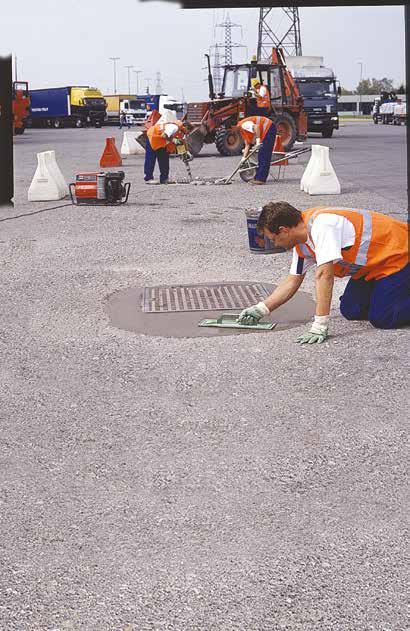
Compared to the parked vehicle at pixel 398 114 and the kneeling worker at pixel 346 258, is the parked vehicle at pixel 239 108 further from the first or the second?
the parked vehicle at pixel 398 114

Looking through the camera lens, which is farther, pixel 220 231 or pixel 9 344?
pixel 220 231

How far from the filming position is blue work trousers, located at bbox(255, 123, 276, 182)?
15.8 m

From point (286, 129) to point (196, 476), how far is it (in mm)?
23346

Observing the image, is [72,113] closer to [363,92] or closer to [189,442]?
[189,442]

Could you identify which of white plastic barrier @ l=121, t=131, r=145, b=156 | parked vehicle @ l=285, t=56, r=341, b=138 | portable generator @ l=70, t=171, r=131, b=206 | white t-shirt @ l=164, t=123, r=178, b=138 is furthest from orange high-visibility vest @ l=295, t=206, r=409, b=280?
parked vehicle @ l=285, t=56, r=341, b=138

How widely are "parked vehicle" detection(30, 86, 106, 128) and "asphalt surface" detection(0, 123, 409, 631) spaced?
198 ft

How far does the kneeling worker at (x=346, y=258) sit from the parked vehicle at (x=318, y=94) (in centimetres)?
3052

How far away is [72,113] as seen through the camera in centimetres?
6662

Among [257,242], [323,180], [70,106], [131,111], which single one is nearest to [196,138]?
[323,180]

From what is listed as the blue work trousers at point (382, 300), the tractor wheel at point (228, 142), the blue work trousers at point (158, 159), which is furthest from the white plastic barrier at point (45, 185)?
the tractor wheel at point (228, 142)

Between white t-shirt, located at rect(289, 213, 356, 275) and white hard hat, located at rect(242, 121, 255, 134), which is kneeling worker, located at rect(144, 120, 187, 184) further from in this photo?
white t-shirt, located at rect(289, 213, 356, 275)

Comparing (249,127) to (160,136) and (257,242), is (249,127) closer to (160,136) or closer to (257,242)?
(160,136)

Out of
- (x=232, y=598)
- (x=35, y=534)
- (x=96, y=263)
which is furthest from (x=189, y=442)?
(x=96, y=263)

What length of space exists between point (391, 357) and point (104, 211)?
A: 845cm
